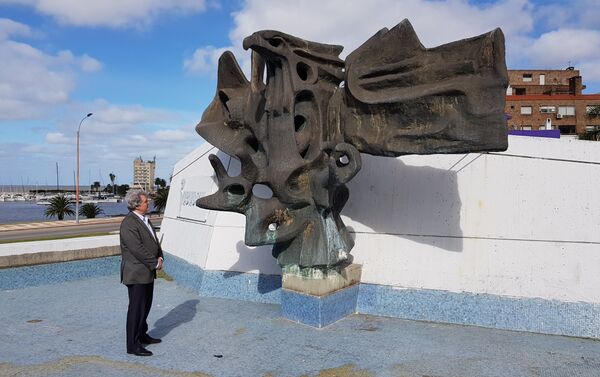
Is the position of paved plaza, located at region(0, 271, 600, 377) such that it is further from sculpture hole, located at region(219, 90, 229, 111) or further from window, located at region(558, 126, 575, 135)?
window, located at region(558, 126, 575, 135)

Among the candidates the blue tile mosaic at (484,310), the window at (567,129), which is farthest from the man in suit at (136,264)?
the window at (567,129)

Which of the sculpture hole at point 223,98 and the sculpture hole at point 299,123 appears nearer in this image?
the sculpture hole at point 299,123

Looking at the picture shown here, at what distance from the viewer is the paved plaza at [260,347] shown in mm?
4656

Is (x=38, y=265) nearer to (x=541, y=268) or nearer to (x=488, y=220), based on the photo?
(x=488, y=220)

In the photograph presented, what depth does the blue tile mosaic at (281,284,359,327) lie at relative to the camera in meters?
5.97

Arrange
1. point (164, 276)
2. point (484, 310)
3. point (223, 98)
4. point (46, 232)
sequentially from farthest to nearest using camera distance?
point (46, 232) < point (164, 276) < point (223, 98) < point (484, 310)

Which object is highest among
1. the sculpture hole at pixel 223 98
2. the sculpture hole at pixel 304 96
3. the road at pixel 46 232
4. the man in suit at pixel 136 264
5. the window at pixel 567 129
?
the window at pixel 567 129

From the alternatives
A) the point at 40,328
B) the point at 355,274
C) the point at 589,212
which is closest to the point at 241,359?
the point at 355,274

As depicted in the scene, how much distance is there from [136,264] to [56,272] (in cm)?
503

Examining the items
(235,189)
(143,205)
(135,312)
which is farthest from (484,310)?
(143,205)

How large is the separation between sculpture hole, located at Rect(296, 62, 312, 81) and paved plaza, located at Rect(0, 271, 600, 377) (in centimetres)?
318

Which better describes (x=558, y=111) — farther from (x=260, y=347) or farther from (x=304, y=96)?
(x=260, y=347)

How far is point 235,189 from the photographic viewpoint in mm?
6102

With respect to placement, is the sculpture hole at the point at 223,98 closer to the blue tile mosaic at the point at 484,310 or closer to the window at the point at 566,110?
the blue tile mosaic at the point at 484,310
